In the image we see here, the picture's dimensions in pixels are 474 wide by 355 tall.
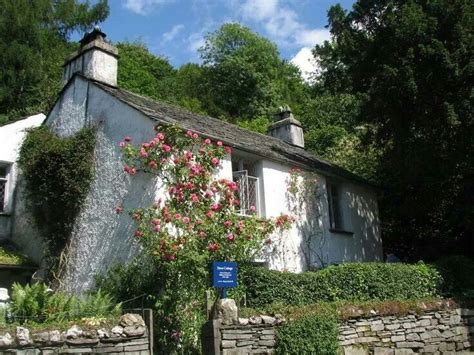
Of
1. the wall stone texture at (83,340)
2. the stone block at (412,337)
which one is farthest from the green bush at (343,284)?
the wall stone texture at (83,340)

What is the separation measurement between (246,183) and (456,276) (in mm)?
6482

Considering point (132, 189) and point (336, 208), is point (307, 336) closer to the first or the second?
point (132, 189)

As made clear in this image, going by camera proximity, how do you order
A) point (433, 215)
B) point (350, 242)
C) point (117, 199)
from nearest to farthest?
point (117, 199) < point (350, 242) < point (433, 215)

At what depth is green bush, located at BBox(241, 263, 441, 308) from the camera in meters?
Answer: 12.0

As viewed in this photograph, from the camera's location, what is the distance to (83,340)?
834cm

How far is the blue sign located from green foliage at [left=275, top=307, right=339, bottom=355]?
4.94ft

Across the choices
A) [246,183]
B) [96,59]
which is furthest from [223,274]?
[96,59]

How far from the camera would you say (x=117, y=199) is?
1417 centimetres

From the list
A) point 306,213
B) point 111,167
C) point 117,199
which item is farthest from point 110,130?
point 306,213

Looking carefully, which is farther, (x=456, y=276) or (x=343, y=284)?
(x=456, y=276)

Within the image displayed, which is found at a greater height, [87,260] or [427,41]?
[427,41]

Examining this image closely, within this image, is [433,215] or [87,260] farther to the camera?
[433,215]

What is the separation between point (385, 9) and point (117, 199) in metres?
10.5

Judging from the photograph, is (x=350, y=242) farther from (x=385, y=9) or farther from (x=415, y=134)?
(x=385, y=9)
